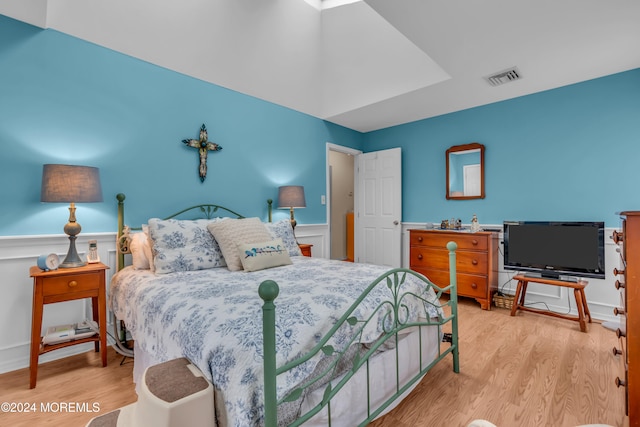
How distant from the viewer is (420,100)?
11.8ft

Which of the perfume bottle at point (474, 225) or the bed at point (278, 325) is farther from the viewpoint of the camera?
the perfume bottle at point (474, 225)

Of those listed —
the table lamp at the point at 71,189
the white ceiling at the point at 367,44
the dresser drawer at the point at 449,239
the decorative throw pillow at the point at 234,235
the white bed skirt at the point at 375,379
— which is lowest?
the white bed skirt at the point at 375,379

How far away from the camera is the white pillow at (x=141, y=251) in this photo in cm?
237

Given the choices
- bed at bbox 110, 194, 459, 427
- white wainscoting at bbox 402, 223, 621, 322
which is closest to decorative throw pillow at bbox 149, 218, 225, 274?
bed at bbox 110, 194, 459, 427

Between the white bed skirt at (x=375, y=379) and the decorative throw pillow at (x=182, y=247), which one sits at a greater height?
the decorative throw pillow at (x=182, y=247)

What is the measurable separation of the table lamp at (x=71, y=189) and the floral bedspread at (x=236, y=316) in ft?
1.29

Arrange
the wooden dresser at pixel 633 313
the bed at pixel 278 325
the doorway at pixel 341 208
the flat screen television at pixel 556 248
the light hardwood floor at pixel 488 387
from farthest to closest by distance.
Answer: the doorway at pixel 341 208
the flat screen television at pixel 556 248
the light hardwood floor at pixel 488 387
the wooden dresser at pixel 633 313
the bed at pixel 278 325

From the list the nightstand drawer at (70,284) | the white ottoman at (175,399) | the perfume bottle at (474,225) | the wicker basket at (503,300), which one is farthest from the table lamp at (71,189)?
the wicker basket at (503,300)

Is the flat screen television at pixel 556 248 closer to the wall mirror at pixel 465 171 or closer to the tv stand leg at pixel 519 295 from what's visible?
the tv stand leg at pixel 519 295

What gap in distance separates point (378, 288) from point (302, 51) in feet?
10.7

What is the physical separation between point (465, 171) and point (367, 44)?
2.00 meters

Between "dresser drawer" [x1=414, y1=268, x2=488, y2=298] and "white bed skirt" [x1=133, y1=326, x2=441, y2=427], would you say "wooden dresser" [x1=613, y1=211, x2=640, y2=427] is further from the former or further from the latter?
"dresser drawer" [x1=414, y1=268, x2=488, y2=298]

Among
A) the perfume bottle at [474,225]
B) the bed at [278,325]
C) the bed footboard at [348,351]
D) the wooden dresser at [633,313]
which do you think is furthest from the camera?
the perfume bottle at [474,225]

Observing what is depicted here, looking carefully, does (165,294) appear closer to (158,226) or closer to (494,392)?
(158,226)
